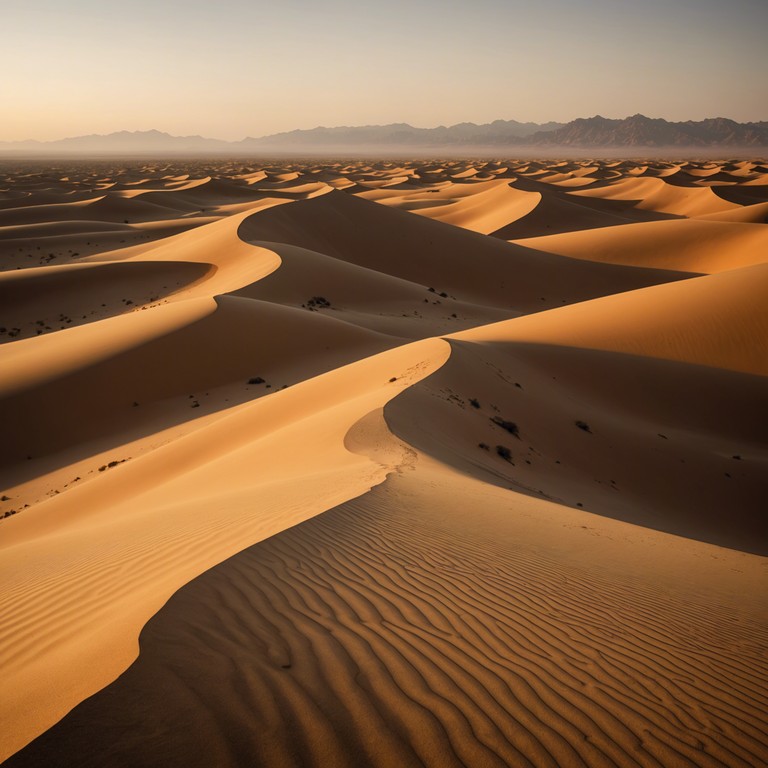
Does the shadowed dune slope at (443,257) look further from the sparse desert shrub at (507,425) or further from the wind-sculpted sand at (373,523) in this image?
the sparse desert shrub at (507,425)

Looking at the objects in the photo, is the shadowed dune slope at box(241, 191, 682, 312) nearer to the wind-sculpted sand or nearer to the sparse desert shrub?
the wind-sculpted sand

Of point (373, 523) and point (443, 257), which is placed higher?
point (373, 523)

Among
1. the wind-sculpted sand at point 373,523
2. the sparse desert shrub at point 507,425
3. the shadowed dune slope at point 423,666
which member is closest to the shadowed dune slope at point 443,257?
the wind-sculpted sand at point 373,523

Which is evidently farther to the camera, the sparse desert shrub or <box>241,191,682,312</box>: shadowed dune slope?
<box>241,191,682,312</box>: shadowed dune slope

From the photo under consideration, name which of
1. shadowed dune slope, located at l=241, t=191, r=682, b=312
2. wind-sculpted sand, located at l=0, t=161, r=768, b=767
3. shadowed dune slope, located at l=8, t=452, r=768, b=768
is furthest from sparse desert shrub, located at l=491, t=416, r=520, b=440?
shadowed dune slope, located at l=241, t=191, r=682, b=312

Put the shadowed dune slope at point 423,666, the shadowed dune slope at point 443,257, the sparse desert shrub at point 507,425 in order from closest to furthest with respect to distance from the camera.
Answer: the shadowed dune slope at point 423,666, the sparse desert shrub at point 507,425, the shadowed dune slope at point 443,257

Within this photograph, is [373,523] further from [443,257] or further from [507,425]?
[443,257]

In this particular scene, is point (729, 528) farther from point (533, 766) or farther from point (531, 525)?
point (533, 766)

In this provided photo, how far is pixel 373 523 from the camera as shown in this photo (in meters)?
5.61

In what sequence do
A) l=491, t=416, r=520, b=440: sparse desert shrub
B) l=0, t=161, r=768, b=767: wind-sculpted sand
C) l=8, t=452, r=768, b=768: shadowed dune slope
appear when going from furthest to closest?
l=491, t=416, r=520, b=440: sparse desert shrub < l=0, t=161, r=768, b=767: wind-sculpted sand < l=8, t=452, r=768, b=768: shadowed dune slope

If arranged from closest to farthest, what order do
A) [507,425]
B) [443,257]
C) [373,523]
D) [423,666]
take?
[423,666] < [373,523] < [507,425] < [443,257]

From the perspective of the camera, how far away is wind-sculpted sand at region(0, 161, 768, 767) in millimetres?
2828

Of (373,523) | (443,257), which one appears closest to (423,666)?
(373,523)

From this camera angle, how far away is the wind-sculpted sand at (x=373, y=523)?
9.28 ft
